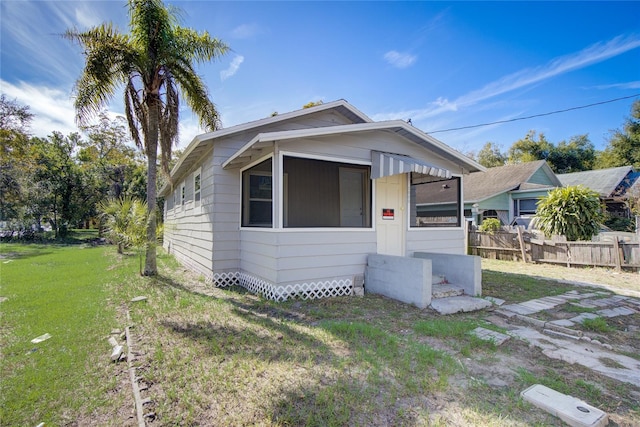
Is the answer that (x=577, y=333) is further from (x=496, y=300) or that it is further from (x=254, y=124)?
(x=254, y=124)

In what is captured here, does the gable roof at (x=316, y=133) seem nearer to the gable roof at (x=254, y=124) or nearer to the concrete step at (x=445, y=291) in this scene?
the gable roof at (x=254, y=124)

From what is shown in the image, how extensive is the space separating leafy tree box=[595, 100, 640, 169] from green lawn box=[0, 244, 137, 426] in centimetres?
3216

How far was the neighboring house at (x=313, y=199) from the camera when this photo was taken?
5805 mm

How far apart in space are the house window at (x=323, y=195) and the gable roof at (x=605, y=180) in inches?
631

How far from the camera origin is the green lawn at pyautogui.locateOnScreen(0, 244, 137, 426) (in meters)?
2.61

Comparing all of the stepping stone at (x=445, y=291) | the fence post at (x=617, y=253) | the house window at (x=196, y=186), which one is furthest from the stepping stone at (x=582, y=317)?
the house window at (x=196, y=186)

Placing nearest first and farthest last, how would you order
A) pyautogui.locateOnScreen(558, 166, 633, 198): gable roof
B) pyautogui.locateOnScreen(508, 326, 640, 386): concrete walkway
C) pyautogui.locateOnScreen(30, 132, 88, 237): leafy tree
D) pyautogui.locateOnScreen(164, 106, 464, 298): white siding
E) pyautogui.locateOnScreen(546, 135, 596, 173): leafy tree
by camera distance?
1. pyautogui.locateOnScreen(508, 326, 640, 386): concrete walkway
2. pyautogui.locateOnScreen(164, 106, 464, 298): white siding
3. pyautogui.locateOnScreen(558, 166, 633, 198): gable roof
4. pyautogui.locateOnScreen(30, 132, 88, 237): leafy tree
5. pyautogui.locateOnScreen(546, 135, 596, 173): leafy tree

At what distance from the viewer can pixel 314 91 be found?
1408 cm

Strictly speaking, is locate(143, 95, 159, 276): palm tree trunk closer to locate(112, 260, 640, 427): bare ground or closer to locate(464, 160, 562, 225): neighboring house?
locate(112, 260, 640, 427): bare ground

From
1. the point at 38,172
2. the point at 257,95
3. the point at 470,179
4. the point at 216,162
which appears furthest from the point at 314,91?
the point at 38,172

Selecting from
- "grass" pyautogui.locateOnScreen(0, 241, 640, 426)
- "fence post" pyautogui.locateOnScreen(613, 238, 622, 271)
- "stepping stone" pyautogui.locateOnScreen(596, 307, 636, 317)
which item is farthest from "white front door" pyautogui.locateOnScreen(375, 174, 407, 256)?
"fence post" pyautogui.locateOnScreen(613, 238, 622, 271)

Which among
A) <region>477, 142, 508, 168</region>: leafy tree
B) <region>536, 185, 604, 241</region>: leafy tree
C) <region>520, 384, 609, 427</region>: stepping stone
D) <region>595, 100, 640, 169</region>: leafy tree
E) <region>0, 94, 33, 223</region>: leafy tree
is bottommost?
<region>520, 384, 609, 427</region>: stepping stone

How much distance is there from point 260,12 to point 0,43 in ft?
22.9

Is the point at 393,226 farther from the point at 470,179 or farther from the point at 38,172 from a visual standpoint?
the point at 38,172
